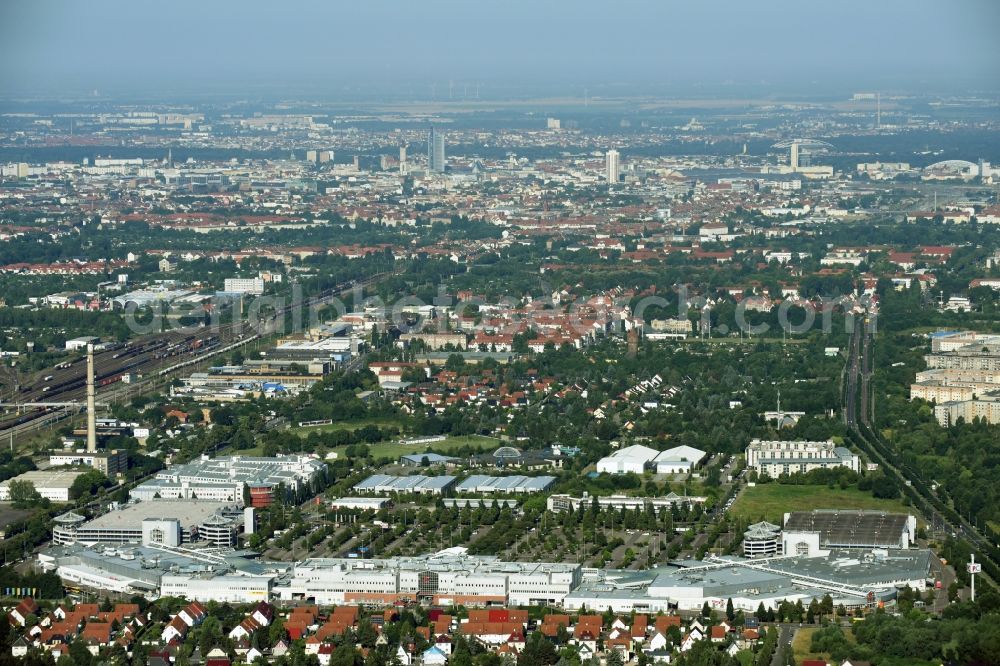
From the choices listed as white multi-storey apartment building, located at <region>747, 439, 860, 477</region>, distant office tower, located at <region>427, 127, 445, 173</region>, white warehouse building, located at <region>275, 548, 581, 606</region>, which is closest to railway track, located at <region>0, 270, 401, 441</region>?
white multi-storey apartment building, located at <region>747, 439, 860, 477</region>

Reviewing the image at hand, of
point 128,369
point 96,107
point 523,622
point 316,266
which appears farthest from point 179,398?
point 96,107

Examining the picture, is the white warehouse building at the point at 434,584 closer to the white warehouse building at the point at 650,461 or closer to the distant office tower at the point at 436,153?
the white warehouse building at the point at 650,461

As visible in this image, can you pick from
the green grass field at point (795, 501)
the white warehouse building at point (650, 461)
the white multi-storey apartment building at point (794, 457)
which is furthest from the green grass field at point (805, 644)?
the white warehouse building at point (650, 461)

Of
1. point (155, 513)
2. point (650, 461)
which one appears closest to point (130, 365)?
point (650, 461)

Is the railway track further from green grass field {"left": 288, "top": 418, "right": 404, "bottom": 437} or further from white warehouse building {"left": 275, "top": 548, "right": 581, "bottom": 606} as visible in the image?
white warehouse building {"left": 275, "top": 548, "right": 581, "bottom": 606}

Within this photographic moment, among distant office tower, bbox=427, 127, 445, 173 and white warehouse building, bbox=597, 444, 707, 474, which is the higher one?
white warehouse building, bbox=597, 444, 707, 474

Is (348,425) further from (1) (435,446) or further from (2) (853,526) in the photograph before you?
(2) (853,526)

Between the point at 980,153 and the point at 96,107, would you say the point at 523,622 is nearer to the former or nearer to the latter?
the point at 980,153
